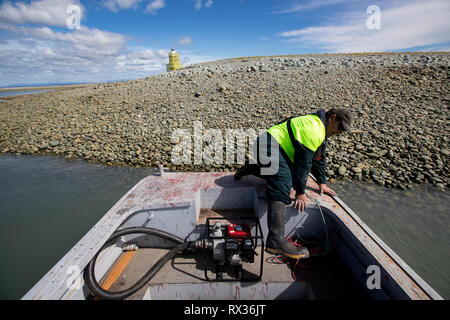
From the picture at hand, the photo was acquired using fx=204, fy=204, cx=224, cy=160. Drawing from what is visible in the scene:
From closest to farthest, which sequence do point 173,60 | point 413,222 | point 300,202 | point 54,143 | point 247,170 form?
1. point 300,202
2. point 247,170
3. point 413,222
4. point 54,143
5. point 173,60

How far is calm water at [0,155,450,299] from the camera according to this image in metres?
4.08

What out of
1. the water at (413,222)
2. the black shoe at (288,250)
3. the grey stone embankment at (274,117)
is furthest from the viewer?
the grey stone embankment at (274,117)

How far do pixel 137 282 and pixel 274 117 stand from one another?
9.42 metres

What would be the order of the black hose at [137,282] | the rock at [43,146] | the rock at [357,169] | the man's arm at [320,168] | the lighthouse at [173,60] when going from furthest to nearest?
1. the lighthouse at [173,60]
2. the rock at [43,146]
3. the rock at [357,169]
4. the man's arm at [320,168]
5. the black hose at [137,282]

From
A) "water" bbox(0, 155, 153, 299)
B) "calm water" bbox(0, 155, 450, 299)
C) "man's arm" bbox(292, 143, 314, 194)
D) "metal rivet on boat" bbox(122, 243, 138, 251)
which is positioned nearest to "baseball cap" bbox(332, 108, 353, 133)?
"man's arm" bbox(292, 143, 314, 194)

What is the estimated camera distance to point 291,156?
8.57ft

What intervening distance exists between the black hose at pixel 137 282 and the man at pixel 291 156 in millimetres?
1233

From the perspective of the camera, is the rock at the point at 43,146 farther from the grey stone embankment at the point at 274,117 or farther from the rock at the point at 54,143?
the rock at the point at 54,143

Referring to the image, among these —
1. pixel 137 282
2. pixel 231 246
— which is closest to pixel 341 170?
pixel 231 246

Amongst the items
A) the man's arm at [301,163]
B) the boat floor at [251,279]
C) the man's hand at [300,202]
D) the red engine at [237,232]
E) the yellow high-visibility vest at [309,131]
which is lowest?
the boat floor at [251,279]

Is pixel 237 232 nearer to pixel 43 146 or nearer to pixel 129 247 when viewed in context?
pixel 129 247

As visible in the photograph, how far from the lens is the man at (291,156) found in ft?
7.94

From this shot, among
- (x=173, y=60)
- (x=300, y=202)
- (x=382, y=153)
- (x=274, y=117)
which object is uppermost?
(x=173, y=60)

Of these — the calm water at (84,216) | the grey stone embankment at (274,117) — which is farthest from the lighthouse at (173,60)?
the calm water at (84,216)
